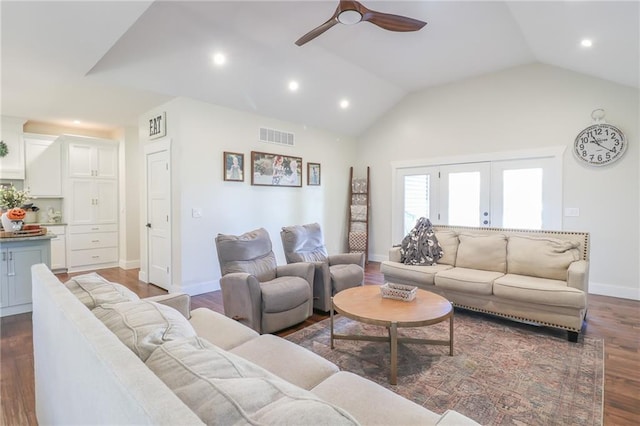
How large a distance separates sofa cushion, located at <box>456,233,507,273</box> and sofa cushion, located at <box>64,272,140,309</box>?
3528 mm

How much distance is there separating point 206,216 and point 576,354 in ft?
14.0

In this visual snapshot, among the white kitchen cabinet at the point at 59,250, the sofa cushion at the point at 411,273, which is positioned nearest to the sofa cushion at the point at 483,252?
the sofa cushion at the point at 411,273

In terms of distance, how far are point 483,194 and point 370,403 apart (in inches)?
189

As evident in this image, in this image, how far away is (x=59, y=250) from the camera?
5.49m

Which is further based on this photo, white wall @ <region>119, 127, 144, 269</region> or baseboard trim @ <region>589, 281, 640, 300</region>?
white wall @ <region>119, 127, 144, 269</region>

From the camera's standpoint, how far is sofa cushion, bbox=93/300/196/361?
971 mm

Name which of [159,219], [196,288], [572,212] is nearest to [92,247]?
[159,219]

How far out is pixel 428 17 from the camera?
3602mm

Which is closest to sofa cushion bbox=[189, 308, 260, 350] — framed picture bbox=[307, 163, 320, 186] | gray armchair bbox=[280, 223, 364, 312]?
gray armchair bbox=[280, 223, 364, 312]

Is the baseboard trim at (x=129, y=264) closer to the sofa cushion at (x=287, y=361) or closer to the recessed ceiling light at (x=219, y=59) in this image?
the recessed ceiling light at (x=219, y=59)

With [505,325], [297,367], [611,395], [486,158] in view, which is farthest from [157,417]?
[486,158]

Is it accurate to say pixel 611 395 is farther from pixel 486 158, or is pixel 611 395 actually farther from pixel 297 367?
pixel 486 158

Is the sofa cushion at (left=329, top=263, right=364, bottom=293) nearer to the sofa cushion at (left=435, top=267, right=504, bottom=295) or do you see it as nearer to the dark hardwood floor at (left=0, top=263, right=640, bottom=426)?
the dark hardwood floor at (left=0, top=263, right=640, bottom=426)

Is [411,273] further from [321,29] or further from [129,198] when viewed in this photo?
[129,198]
